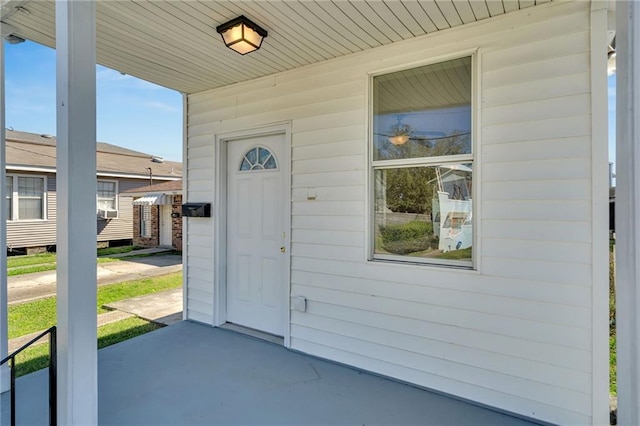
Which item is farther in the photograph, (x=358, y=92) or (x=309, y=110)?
(x=309, y=110)

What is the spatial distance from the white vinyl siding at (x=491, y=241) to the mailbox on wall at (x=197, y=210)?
4.39 ft

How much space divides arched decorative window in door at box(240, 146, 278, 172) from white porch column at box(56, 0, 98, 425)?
216cm

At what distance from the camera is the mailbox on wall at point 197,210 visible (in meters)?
3.92

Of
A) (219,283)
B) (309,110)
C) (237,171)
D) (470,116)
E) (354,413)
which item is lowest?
(354,413)

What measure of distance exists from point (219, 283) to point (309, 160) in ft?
6.08

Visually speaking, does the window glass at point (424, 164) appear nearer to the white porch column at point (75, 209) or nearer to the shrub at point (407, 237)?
the shrub at point (407, 237)

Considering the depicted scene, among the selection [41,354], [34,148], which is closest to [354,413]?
[41,354]

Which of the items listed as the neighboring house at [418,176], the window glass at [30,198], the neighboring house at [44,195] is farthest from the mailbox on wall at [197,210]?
the window glass at [30,198]

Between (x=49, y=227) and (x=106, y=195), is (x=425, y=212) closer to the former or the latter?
(x=49, y=227)

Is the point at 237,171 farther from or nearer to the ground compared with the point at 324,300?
farther from the ground

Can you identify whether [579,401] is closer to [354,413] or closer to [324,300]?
[354,413]

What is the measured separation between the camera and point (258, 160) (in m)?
3.76

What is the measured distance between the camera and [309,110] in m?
3.21

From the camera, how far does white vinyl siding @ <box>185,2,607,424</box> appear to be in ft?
7.14
